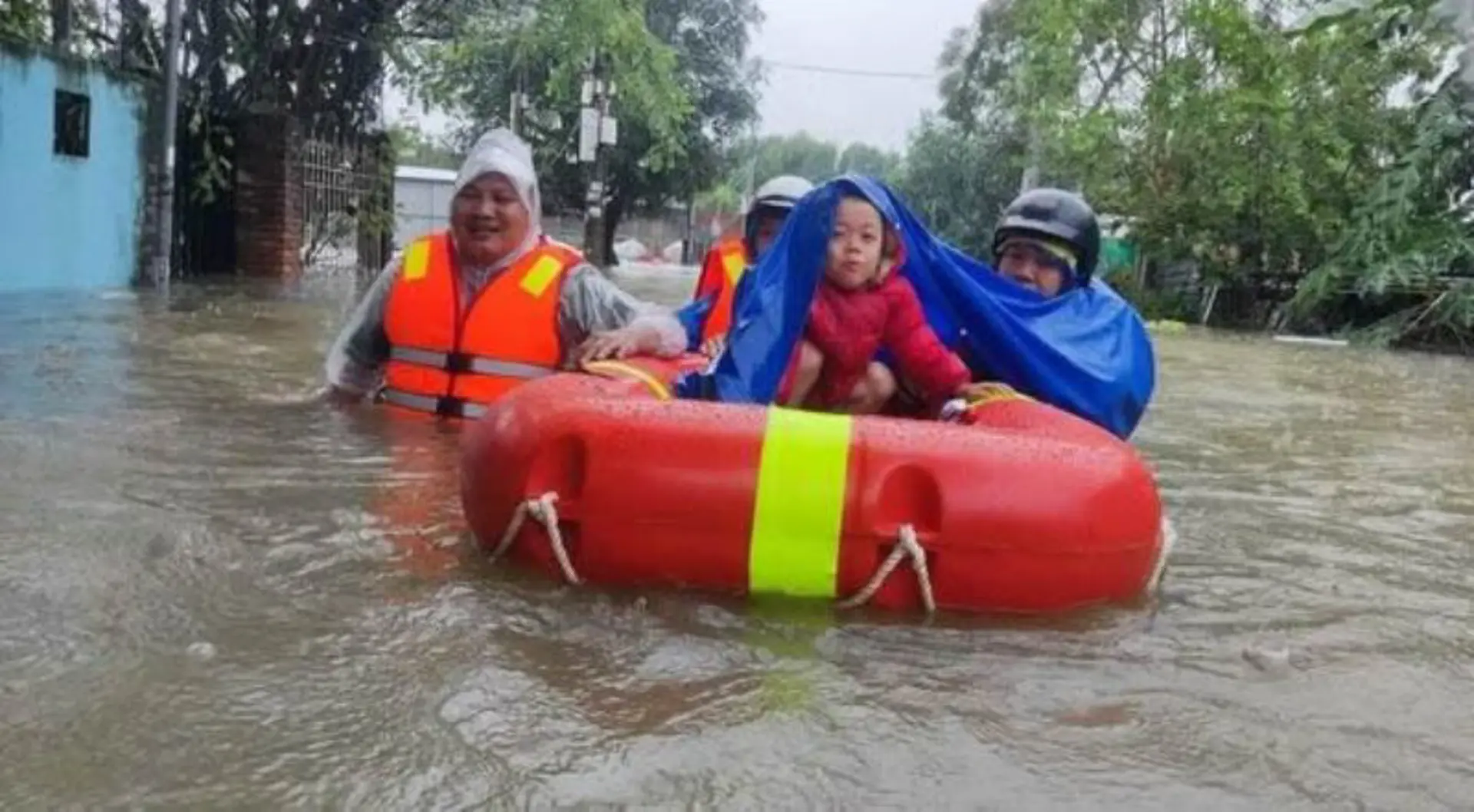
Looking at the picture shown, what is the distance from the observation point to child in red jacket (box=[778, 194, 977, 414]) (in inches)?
156

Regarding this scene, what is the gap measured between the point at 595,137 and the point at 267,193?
7.74 metres

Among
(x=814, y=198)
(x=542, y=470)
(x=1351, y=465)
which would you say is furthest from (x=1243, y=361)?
(x=542, y=470)

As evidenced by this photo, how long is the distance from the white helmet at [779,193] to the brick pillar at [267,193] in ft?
34.5

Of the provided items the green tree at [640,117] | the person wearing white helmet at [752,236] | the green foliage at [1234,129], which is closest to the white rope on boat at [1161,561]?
the person wearing white helmet at [752,236]

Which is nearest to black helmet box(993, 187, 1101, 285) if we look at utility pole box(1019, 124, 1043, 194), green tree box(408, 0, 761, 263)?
green tree box(408, 0, 761, 263)

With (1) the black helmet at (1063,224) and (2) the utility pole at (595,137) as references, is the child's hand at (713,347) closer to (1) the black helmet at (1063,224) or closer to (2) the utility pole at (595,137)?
(1) the black helmet at (1063,224)

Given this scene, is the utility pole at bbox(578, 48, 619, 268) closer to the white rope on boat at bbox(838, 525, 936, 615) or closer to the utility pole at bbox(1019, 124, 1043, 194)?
the utility pole at bbox(1019, 124, 1043, 194)

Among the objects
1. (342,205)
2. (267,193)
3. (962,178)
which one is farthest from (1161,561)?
(962,178)

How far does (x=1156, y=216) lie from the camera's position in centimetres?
2127

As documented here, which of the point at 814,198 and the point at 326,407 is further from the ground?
the point at 814,198

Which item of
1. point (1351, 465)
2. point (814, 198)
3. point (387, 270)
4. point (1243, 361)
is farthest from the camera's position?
point (1243, 361)

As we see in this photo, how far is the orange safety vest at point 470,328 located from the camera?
16.9 ft

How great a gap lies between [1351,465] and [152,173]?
10.6m

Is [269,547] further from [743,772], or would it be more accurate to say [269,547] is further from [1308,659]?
[1308,659]
